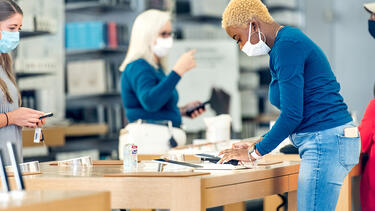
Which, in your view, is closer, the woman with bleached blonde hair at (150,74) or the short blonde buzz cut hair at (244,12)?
the short blonde buzz cut hair at (244,12)

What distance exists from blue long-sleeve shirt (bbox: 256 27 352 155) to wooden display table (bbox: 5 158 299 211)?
0.57 feet

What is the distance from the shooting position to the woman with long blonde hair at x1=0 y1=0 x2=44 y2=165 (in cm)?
256

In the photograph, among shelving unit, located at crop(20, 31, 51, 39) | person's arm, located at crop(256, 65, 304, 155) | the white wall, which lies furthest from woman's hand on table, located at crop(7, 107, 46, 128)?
the white wall

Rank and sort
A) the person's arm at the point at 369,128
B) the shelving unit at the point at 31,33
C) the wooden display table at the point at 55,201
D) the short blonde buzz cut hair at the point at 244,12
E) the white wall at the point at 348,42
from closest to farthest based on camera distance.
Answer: the wooden display table at the point at 55,201
the short blonde buzz cut hair at the point at 244,12
the person's arm at the point at 369,128
the shelving unit at the point at 31,33
the white wall at the point at 348,42

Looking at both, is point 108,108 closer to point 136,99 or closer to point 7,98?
point 136,99

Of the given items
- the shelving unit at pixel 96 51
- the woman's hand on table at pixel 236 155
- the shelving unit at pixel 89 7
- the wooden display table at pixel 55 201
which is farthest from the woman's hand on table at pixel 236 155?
the shelving unit at pixel 89 7

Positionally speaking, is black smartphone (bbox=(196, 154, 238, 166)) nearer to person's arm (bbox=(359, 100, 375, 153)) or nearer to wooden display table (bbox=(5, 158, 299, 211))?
wooden display table (bbox=(5, 158, 299, 211))

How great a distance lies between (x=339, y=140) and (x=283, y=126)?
21 centimetres

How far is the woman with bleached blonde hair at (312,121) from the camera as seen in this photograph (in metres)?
2.18

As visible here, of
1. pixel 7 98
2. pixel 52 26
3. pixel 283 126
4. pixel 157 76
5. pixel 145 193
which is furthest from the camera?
pixel 52 26

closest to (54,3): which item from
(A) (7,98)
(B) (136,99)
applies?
(B) (136,99)

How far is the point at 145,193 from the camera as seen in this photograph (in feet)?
6.71

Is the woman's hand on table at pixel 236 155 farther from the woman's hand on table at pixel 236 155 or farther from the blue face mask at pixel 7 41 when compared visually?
the blue face mask at pixel 7 41

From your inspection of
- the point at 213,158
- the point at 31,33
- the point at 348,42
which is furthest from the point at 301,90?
the point at 348,42
